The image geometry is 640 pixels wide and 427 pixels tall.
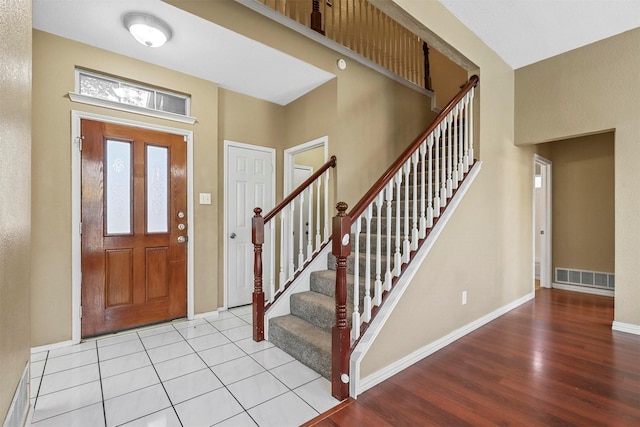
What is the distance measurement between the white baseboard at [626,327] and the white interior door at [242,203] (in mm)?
3830

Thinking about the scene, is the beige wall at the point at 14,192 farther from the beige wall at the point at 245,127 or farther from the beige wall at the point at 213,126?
the beige wall at the point at 245,127

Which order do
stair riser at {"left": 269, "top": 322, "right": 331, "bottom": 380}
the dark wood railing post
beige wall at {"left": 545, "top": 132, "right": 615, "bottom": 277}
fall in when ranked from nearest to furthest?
stair riser at {"left": 269, "top": 322, "right": 331, "bottom": 380} < the dark wood railing post < beige wall at {"left": 545, "top": 132, "right": 615, "bottom": 277}

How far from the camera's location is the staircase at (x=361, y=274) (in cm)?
191

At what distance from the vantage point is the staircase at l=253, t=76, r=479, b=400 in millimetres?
1907

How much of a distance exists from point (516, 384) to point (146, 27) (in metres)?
3.80

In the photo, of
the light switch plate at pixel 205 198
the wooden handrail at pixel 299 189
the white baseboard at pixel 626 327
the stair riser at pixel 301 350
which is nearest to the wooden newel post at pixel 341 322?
the stair riser at pixel 301 350

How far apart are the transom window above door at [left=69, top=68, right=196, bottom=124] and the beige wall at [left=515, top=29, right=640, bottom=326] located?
4.07 m

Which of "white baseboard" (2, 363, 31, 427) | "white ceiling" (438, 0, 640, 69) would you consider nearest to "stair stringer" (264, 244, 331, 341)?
"white baseboard" (2, 363, 31, 427)

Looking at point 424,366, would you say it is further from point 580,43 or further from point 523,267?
point 580,43

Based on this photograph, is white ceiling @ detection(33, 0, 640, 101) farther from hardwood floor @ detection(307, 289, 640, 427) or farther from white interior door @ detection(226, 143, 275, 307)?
hardwood floor @ detection(307, 289, 640, 427)

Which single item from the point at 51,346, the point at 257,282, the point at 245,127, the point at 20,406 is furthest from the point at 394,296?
the point at 51,346

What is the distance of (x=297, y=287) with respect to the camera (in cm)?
294

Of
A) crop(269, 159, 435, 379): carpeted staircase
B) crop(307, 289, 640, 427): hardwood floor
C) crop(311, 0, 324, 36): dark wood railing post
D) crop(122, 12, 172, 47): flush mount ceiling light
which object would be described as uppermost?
crop(311, 0, 324, 36): dark wood railing post

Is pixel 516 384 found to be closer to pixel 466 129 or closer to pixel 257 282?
pixel 257 282
